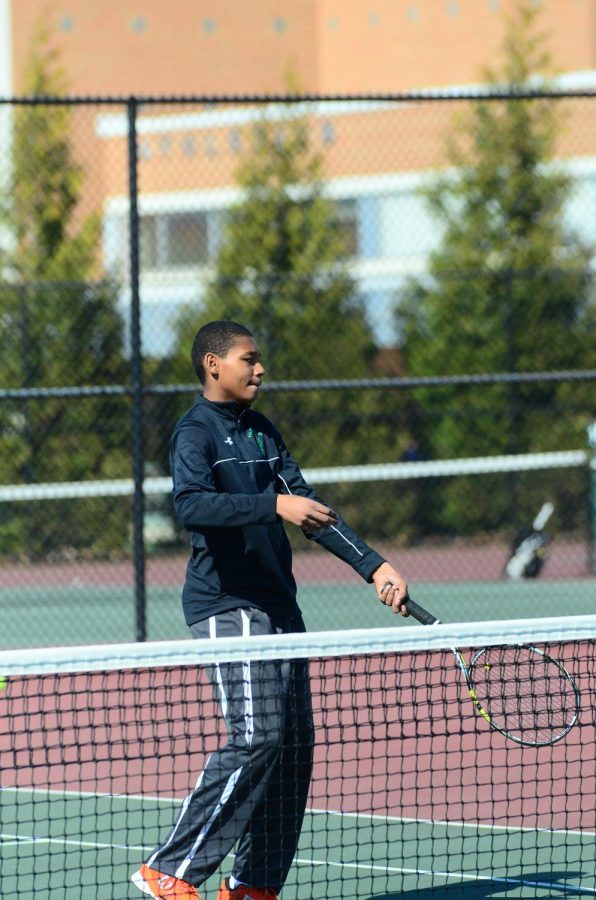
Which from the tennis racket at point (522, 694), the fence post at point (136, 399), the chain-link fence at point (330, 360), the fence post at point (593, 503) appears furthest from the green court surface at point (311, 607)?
the tennis racket at point (522, 694)

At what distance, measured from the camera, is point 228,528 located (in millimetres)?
4285

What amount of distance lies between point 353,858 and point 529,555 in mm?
7353

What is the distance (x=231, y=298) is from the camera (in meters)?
14.7

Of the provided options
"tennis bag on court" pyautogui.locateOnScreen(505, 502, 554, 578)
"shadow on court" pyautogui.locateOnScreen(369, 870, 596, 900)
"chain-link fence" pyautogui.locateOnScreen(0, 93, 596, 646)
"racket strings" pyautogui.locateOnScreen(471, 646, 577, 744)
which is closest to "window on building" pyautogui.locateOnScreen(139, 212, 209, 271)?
"chain-link fence" pyautogui.locateOnScreen(0, 93, 596, 646)

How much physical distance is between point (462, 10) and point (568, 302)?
11.4 metres

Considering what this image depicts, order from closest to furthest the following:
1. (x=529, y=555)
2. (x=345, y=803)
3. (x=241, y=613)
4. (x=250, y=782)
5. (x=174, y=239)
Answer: (x=250, y=782)
(x=241, y=613)
(x=345, y=803)
(x=529, y=555)
(x=174, y=239)

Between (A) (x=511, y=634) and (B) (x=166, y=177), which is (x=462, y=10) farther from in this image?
(A) (x=511, y=634)

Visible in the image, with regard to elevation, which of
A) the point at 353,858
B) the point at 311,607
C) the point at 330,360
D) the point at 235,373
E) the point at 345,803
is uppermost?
the point at 330,360

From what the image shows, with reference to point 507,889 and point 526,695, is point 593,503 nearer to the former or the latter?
point 526,695

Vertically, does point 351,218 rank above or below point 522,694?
above

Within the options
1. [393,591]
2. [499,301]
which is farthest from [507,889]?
[499,301]

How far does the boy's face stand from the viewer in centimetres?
445

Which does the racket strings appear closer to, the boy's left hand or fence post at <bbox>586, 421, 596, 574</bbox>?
the boy's left hand

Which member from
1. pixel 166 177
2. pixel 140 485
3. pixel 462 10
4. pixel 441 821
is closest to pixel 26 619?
pixel 140 485
